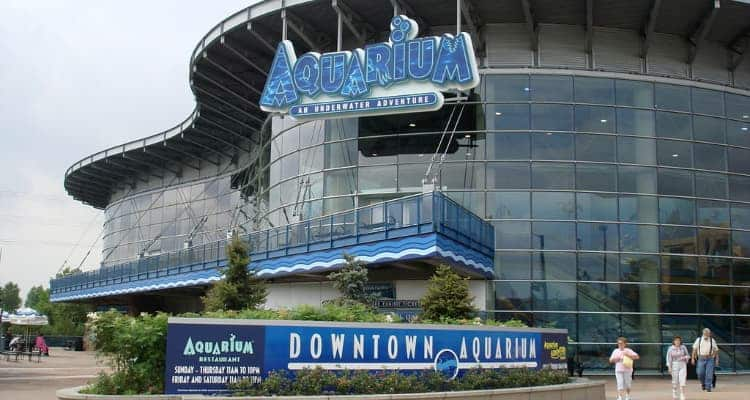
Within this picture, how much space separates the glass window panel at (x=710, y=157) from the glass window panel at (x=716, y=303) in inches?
180

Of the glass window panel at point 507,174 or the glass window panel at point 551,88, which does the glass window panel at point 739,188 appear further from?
the glass window panel at point 507,174

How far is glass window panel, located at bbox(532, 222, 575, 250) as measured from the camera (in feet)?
96.2

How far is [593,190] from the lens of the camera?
1172 inches

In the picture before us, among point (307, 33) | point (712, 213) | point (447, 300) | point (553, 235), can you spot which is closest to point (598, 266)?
point (553, 235)

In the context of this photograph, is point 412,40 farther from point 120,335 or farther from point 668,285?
point 120,335

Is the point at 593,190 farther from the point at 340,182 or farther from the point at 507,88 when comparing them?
the point at 340,182

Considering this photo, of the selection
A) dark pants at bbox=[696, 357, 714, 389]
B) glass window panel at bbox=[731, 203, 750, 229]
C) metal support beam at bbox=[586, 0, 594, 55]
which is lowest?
dark pants at bbox=[696, 357, 714, 389]

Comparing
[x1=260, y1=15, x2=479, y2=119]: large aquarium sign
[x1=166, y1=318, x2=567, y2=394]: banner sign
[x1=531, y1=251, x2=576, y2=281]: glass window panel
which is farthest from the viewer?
[x1=531, y1=251, x2=576, y2=281]: glass window panel

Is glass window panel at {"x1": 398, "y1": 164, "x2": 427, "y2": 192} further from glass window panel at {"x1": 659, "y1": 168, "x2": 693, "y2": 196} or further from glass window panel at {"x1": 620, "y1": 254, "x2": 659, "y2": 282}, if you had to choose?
glass window panel at {"x1": 659, "y1": 168, "x2": 693, "y2": 196}

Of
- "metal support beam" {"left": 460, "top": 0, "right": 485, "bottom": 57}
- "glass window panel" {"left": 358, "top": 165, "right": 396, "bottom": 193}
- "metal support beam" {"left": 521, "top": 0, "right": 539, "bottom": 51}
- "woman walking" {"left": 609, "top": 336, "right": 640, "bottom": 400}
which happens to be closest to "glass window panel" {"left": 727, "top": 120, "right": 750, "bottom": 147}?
"metal support beam" {"left": 521, "top": 0, "right": 539, "bottom": 51}

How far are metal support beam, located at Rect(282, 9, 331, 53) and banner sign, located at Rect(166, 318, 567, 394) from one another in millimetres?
18543

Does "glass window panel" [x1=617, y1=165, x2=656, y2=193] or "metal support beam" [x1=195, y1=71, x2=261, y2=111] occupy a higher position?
"metal support beam" [x1=195, y1=71, x2=261, y2=111]

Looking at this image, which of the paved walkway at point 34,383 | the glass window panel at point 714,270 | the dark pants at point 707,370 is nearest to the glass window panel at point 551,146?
the glass window panel at point 714,270

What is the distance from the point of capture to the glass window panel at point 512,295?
28906 mm
